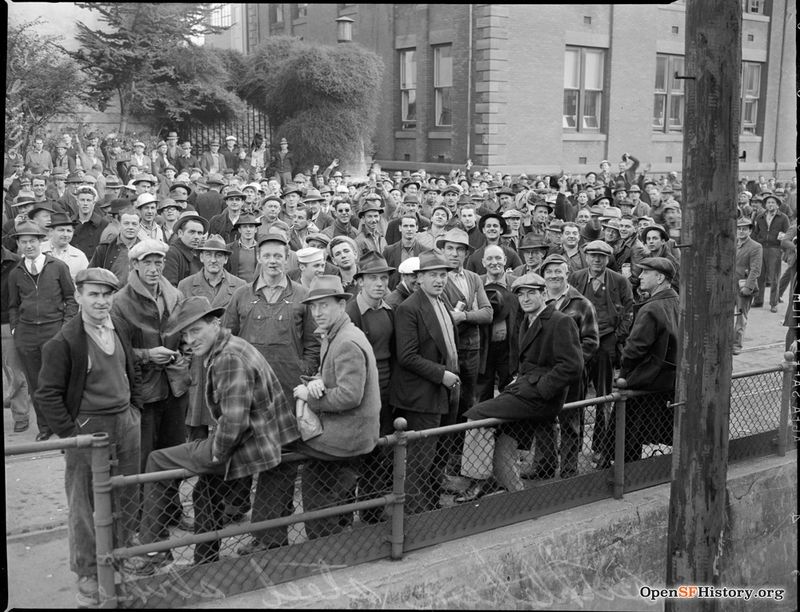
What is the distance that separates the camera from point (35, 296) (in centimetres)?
742

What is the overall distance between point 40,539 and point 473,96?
1803cm

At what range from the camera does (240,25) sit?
23.0m

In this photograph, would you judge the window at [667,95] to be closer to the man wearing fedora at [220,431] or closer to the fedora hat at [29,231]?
the fedora hat at [29,231]

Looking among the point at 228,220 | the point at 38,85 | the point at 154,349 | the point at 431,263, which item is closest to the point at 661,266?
the point at 431,263

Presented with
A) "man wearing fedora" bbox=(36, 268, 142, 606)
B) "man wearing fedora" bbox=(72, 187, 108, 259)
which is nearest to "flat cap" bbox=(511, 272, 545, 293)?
"man wearing fedora" bbox=(36, 268, 142, 606)

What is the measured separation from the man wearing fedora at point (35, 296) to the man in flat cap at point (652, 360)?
17.0 feet

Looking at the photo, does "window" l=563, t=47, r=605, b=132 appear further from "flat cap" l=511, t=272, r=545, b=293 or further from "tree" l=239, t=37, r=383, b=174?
"flat cap" l=511, t=272, r=545, b=293

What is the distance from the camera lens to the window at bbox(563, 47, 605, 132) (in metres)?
23.6

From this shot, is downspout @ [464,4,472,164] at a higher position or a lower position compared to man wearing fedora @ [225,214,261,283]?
higher

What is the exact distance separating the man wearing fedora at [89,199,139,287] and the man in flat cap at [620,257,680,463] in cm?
483

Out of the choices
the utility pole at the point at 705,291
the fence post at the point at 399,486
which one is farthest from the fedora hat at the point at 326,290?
the utility pole at the point at 705,291

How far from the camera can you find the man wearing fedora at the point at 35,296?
7.42 metres

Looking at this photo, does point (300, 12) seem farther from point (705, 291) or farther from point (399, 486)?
point (399, 486)

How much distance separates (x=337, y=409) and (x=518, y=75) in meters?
18.1
